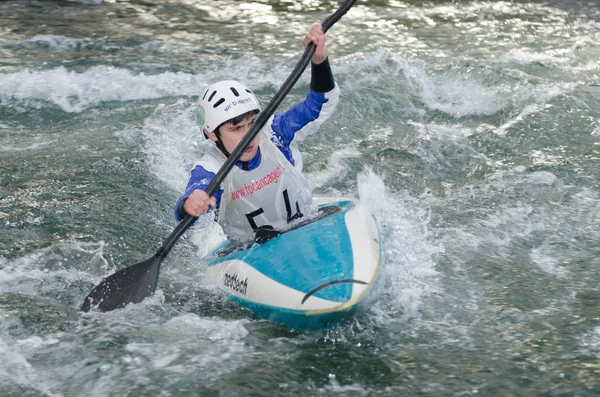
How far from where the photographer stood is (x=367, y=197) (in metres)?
6.01

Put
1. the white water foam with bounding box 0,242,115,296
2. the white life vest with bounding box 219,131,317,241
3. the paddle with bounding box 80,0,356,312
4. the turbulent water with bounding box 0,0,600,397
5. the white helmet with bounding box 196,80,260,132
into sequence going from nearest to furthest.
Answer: the turbulent water with bounding box 0,0,600,397, the paddle with bounding box 80,0,356,312, the white helmet with bounding box 196,80,260,132, the white life vest with bounding box 219,131,317,241, the white water foam with bounding box 0,242,115,296

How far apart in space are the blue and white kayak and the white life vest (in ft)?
0.43

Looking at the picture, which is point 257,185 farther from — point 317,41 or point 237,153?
point 317,41

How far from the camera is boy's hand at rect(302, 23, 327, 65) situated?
4.50 meters

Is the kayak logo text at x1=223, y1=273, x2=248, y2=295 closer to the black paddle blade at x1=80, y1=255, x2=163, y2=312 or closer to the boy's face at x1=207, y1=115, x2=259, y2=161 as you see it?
the black paddle blade at x1=80, y1=255, x2=163, y2=312

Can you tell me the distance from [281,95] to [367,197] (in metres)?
1.65

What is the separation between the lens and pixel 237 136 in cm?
451

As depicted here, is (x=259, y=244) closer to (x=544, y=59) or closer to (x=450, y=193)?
(x=450, y=193)

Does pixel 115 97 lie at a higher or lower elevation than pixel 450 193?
lower

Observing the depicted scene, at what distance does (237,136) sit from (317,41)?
2.12 feet

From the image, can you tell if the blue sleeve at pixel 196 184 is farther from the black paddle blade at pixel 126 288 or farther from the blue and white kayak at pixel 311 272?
the blue and white kayak at pixel 311 272

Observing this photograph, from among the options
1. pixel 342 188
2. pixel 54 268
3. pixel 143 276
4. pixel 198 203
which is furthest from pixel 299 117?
pixel 342 188

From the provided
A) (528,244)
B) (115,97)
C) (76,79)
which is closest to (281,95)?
(528,244)

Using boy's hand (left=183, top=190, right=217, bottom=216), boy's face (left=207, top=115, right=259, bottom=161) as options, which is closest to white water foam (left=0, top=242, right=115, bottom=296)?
boy's hand (left=183, top=190, right=217, bottom=216)
